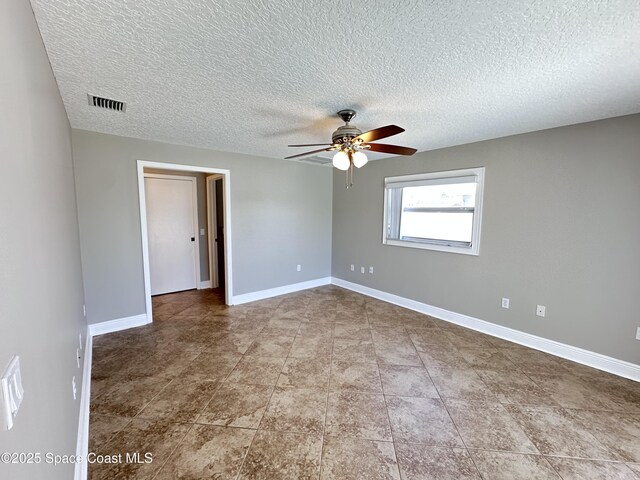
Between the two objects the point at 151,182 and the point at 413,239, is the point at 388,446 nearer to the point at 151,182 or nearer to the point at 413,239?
the point at 413,239

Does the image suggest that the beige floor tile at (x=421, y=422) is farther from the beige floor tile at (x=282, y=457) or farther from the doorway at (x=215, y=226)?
the doorway at (x=215, y=226)

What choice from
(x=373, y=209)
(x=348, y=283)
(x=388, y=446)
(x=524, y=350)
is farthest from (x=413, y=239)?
(x=388, y=446)

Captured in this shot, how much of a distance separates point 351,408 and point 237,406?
87cm

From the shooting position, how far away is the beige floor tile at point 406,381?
7.55 ft

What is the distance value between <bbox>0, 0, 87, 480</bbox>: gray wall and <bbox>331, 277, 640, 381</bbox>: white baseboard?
3883mm

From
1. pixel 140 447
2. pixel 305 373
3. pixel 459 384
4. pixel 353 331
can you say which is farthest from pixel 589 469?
pixel 140 447

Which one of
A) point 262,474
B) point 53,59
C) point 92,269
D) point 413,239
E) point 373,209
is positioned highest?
point 53,59

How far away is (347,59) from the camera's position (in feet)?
5.46

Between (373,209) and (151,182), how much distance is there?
3.75 meters

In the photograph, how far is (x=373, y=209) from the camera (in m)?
4.74

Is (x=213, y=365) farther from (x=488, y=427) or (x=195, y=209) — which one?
(x=195, y=209)

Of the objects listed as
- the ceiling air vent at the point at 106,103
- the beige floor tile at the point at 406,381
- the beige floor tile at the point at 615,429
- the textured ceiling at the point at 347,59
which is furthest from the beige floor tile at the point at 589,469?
the ceiling air vent at the point at 106,103

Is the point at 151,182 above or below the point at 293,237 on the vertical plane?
above

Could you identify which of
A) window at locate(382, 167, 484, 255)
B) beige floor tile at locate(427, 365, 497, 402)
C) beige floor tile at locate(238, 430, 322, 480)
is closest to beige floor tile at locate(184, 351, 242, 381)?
beige floor tile at locate(238, 430, 322, 480)
